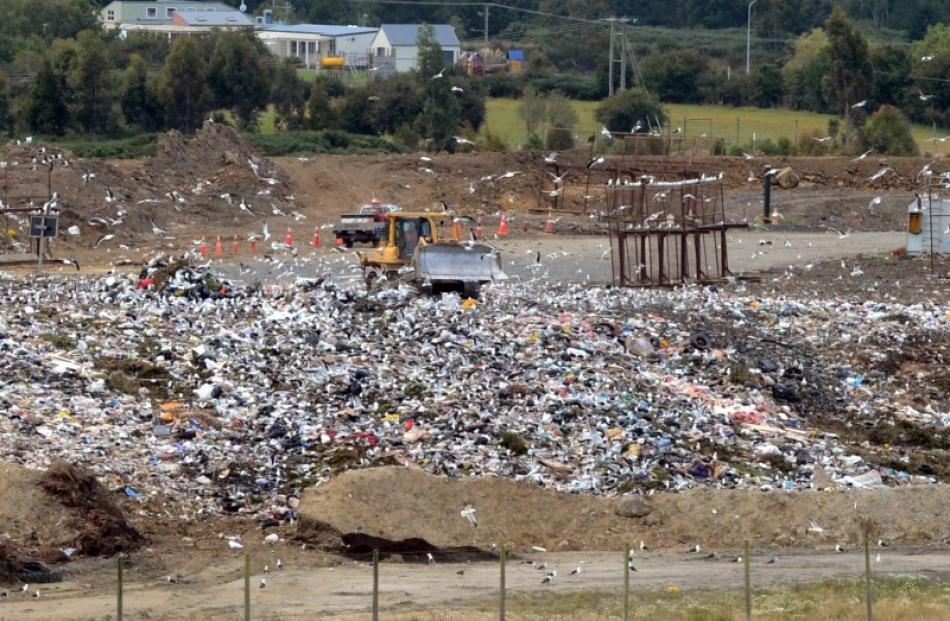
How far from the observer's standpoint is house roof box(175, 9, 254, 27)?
8408 cm

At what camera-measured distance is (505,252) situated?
3619cm

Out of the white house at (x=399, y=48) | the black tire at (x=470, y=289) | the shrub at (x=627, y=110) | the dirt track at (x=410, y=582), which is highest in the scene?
the white house at (x=399, y=48)

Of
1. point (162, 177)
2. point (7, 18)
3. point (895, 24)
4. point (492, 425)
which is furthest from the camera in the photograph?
point (895, 24)

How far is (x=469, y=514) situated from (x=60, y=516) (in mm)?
3786

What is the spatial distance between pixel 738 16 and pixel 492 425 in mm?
80813

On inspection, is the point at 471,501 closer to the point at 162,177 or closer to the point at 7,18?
the point at 162,177

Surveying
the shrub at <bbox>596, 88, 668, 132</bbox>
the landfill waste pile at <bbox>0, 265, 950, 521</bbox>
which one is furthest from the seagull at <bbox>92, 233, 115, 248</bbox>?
the shrub at <bbox>596, 88, 668, 132</bbox>

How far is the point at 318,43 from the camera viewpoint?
264ft

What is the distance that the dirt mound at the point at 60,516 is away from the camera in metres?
15.3

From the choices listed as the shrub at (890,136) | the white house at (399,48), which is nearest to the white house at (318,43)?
the white house at (399,48)

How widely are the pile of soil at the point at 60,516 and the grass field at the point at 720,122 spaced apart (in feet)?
149

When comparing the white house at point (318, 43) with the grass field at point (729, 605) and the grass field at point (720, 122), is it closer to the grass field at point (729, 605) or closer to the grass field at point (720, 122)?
the grass field at point (720, 122)

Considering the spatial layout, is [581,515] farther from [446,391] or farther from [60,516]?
[60,516]

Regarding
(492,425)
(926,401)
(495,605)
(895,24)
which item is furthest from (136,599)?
(895,24)
